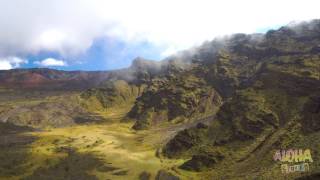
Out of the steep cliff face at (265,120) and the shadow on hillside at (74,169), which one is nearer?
the steep cliff face at (265,120)

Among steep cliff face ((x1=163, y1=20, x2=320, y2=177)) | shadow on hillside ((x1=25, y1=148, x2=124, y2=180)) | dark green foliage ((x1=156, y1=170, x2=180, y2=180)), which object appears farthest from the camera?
shadow on hillside ((x1=25, y1=148, x2=124, y2=180))

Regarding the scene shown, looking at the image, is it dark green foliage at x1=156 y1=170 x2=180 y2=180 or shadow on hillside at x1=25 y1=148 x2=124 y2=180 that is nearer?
dark green foliage at x1=156 y1=170 x2=180 y2=180

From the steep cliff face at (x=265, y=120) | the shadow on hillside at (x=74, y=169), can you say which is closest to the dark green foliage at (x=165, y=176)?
the steep cliff face at (x=265, y=120)

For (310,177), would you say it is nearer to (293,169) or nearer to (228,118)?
(293,169)

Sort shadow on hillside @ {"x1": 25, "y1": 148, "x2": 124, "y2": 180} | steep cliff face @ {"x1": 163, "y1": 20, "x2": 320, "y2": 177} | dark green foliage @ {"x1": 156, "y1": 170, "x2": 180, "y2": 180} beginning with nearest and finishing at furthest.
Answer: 1. dark green foliage @ {"x1": 156, "y1": 170, "x2": 180, "y2": 180}
2. steep cliff face @ {"x1": 163, "y1": 20, "x2": 320, "y2": 177}
3. shadow on hillside @ {"x1": 25, "y1": 148, "x2": 124, "y2": 180}

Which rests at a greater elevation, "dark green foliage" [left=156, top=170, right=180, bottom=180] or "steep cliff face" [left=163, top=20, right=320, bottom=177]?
"steep cliff face" [left=163, top=20, right=320, bottom=177]

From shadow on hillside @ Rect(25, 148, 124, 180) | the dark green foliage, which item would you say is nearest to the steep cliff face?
the dark green foliage

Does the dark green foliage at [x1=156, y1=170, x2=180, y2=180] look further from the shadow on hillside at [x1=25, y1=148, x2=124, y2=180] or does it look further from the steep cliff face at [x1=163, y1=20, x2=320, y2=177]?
the shadow on hillside at [x1=25, y1=148, x2=124, y2=180]

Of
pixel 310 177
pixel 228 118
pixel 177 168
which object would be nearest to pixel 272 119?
pixel 228 118

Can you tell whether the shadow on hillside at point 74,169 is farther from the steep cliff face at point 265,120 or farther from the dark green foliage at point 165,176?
the steep cliff face at point 265,120

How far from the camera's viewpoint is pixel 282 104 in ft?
523

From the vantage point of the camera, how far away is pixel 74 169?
155375mm

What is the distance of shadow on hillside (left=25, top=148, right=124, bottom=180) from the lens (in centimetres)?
14462

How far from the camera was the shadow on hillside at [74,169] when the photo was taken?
474ft
